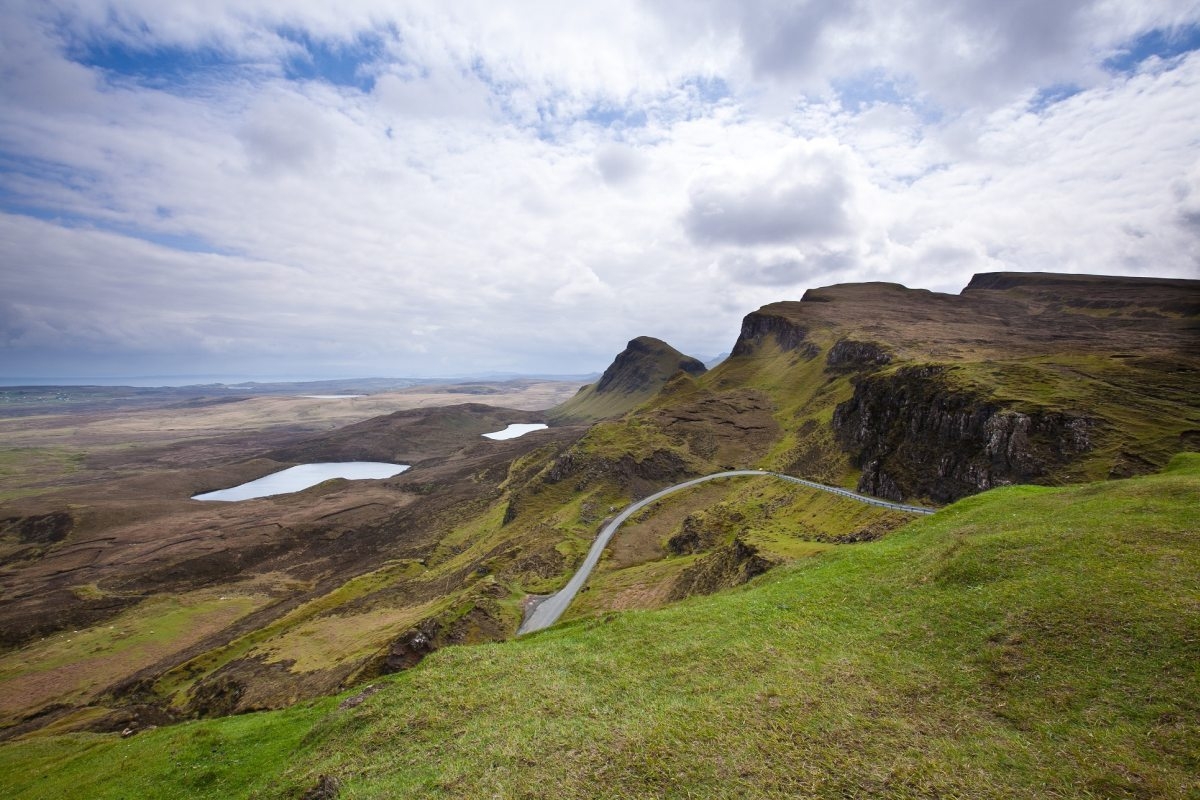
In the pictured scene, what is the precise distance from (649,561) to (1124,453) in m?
52.2

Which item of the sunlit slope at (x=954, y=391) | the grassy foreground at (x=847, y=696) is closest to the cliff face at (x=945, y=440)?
the sunlit slope at (x=954, y=391)

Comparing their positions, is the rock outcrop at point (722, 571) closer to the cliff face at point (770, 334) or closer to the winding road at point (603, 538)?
the winding road at point (603, 538)

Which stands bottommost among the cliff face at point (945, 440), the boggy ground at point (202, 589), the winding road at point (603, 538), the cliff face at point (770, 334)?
the boggy ground at point (202, 589)

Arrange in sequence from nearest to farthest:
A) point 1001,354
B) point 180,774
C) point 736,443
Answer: point 180,774, point 1001,354, point 736,443

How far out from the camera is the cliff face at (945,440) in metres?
52.1

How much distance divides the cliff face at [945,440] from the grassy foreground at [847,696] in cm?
2191

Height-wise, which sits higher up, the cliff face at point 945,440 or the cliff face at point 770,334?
the cliff face at point 770,334

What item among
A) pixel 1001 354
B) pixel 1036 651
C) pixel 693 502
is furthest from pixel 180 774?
pixel 1001 354

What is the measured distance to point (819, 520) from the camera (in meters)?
57.4

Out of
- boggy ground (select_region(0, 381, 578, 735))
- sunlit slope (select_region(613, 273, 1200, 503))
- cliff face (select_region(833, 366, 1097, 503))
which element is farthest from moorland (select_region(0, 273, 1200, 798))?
boggy ground (select_region(0, 381, 578, 735))

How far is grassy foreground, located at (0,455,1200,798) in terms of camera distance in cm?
1464

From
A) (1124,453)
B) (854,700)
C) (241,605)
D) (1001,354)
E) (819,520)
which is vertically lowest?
(241,605)

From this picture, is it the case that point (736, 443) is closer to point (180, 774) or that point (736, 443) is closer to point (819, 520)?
point (819, 520)

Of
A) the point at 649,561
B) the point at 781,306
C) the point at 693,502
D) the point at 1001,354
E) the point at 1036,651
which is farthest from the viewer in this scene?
the point at 781,306
